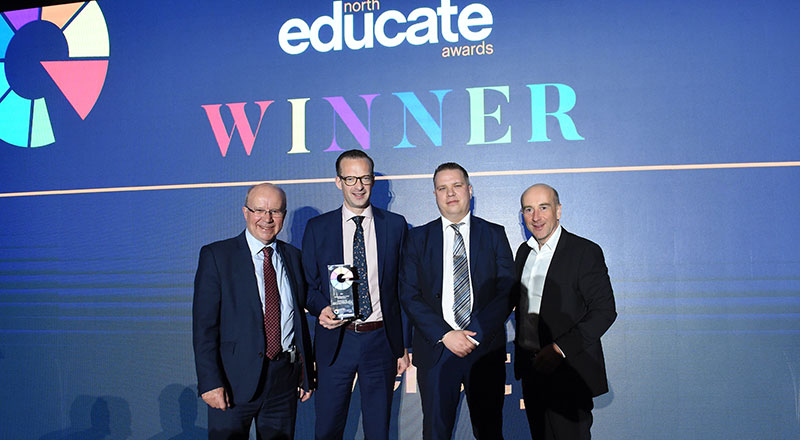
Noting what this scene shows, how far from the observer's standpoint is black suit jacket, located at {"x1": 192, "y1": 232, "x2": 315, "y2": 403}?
2.49 meters

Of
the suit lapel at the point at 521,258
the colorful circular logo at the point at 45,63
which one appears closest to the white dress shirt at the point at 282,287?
the suit lapel at the point at 521,258

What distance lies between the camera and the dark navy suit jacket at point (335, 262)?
2779mm

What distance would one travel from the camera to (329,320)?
2652 mm

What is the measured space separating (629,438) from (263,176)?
119 inches

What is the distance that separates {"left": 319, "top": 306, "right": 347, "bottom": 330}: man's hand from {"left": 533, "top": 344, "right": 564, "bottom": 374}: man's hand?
0.94 metres

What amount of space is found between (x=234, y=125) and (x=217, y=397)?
2.14 m

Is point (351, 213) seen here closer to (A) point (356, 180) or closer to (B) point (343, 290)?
(A) point (356, 180)

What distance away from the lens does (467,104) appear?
3707 mm

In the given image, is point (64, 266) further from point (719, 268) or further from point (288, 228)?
point (719, 268)

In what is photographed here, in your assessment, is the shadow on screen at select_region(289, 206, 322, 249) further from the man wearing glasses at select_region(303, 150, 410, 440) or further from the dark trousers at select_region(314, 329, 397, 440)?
the dark trousers at select_region(314, 329, 397, 440)

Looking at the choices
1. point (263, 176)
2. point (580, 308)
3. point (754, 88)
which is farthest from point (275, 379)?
point (754, 88)

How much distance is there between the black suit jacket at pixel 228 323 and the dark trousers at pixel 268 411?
6 centimetres

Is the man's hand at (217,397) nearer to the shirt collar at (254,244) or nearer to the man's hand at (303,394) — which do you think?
the man's hand at (303,394)

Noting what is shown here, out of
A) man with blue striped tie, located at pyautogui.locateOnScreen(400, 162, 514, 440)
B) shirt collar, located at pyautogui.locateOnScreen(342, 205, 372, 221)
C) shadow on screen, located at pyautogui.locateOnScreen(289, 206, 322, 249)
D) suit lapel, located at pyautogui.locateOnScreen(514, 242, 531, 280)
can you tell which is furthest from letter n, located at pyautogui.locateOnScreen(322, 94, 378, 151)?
suit lapel, located at pyautogui.locateOnScreen(514, 242, 531, 280)
